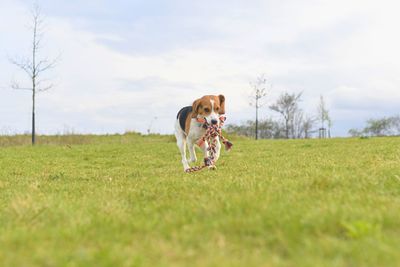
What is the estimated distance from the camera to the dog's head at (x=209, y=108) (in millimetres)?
8484

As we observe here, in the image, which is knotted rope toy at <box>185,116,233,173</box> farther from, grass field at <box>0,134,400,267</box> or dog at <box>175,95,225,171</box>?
grass field at <box>0,134,400,267</box>

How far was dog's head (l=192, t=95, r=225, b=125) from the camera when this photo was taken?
8.48m

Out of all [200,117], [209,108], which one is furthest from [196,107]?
[209,108]

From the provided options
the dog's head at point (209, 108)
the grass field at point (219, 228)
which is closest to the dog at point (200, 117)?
the dog's head at point (209, 108)

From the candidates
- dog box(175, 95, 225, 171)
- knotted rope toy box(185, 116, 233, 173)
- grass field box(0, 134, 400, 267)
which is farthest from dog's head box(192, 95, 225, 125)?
grass field box(0, 134, 400, 267)

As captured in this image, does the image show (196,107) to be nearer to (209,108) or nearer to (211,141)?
(209,108)

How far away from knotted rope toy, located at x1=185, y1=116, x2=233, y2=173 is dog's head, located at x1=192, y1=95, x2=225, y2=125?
0.14 m

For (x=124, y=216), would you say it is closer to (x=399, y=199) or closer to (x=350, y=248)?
(x=350, y=248)

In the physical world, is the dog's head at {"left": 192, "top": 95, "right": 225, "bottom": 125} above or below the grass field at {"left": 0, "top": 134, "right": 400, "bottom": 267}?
above

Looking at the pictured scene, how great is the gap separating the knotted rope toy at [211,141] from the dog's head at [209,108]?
139 mm

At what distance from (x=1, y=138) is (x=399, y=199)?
3284cm

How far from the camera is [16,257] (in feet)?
9.23

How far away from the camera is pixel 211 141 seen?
29.2 ft

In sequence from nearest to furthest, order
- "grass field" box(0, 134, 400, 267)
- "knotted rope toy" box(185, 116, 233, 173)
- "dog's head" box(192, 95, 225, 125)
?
1. "grass field" box(0, 134, 400, 267)
2. "dog's head" box(192, 95, 225, 125)
3. "knotted rope toy" box(185, 116, 233, 173)
